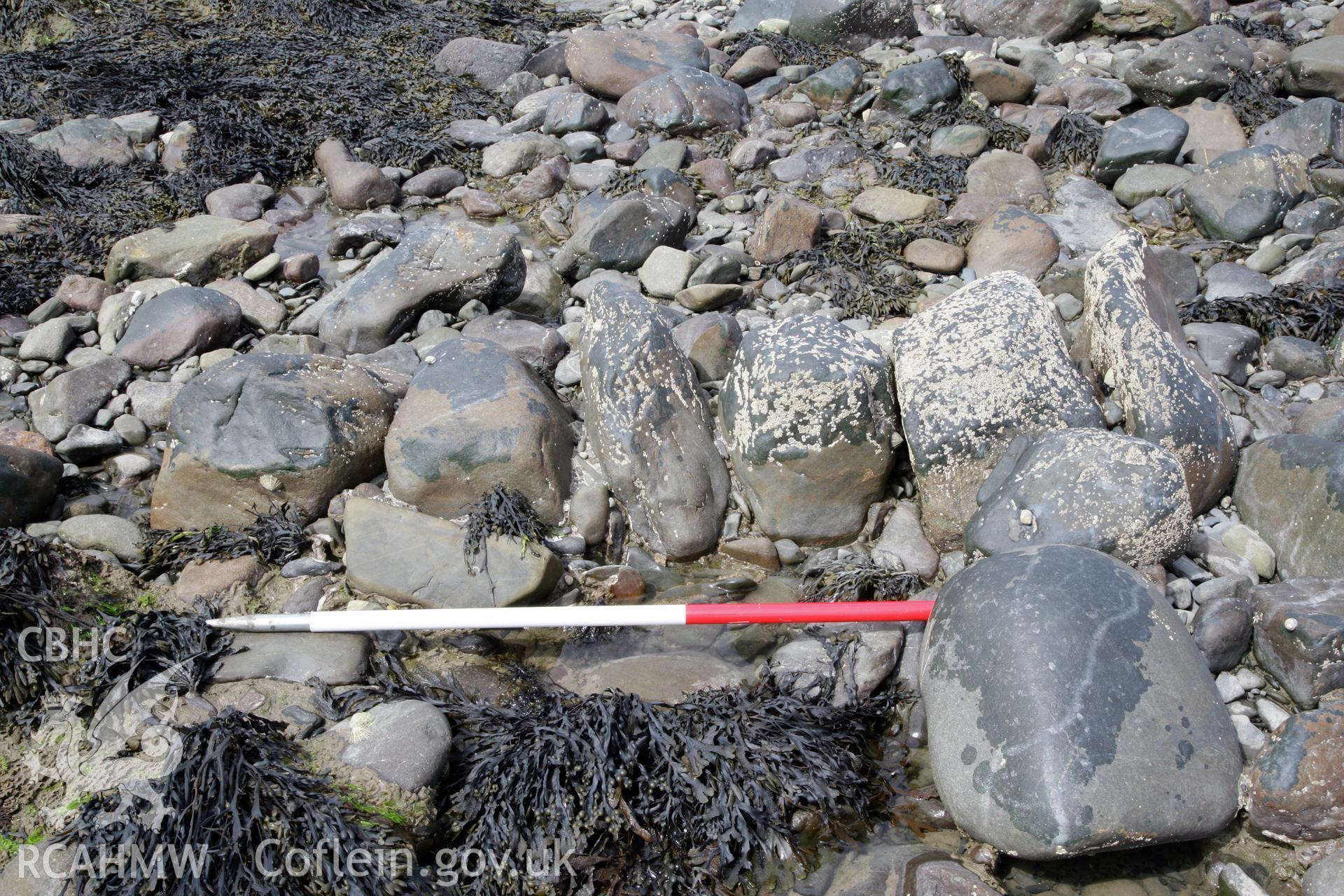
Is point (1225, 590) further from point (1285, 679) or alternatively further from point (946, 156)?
point (946, 156)

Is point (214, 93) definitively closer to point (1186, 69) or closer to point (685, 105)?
point (685, 105)

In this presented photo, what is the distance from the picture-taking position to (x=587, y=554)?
4.21 metres

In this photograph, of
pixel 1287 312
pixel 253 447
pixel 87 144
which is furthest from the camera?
pixel 87 144

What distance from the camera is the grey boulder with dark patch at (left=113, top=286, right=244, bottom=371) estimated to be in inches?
202

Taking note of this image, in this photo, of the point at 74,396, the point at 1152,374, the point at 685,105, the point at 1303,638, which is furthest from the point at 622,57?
the point at 1303,638

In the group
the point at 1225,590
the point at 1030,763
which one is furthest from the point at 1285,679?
the point at 1030,763

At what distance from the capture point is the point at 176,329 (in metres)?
5.14

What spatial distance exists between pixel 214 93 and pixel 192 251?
2872mm

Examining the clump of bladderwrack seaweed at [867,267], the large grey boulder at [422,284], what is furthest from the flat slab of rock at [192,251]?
the clump of bladderwrack seaweed at [867,267]

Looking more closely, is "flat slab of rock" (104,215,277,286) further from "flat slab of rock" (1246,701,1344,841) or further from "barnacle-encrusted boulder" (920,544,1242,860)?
"flat slab of rock" (1246,701,1344,841)

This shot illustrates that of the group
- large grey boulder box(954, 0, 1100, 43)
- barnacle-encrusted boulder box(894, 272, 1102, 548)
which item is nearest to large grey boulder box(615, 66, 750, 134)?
large grey boulder box(954, 0, 1100, 43)

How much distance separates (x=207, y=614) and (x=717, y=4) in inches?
324

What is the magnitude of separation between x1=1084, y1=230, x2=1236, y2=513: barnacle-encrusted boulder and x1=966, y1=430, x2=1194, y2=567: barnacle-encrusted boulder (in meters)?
0.27

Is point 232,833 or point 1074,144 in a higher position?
point 232,833
